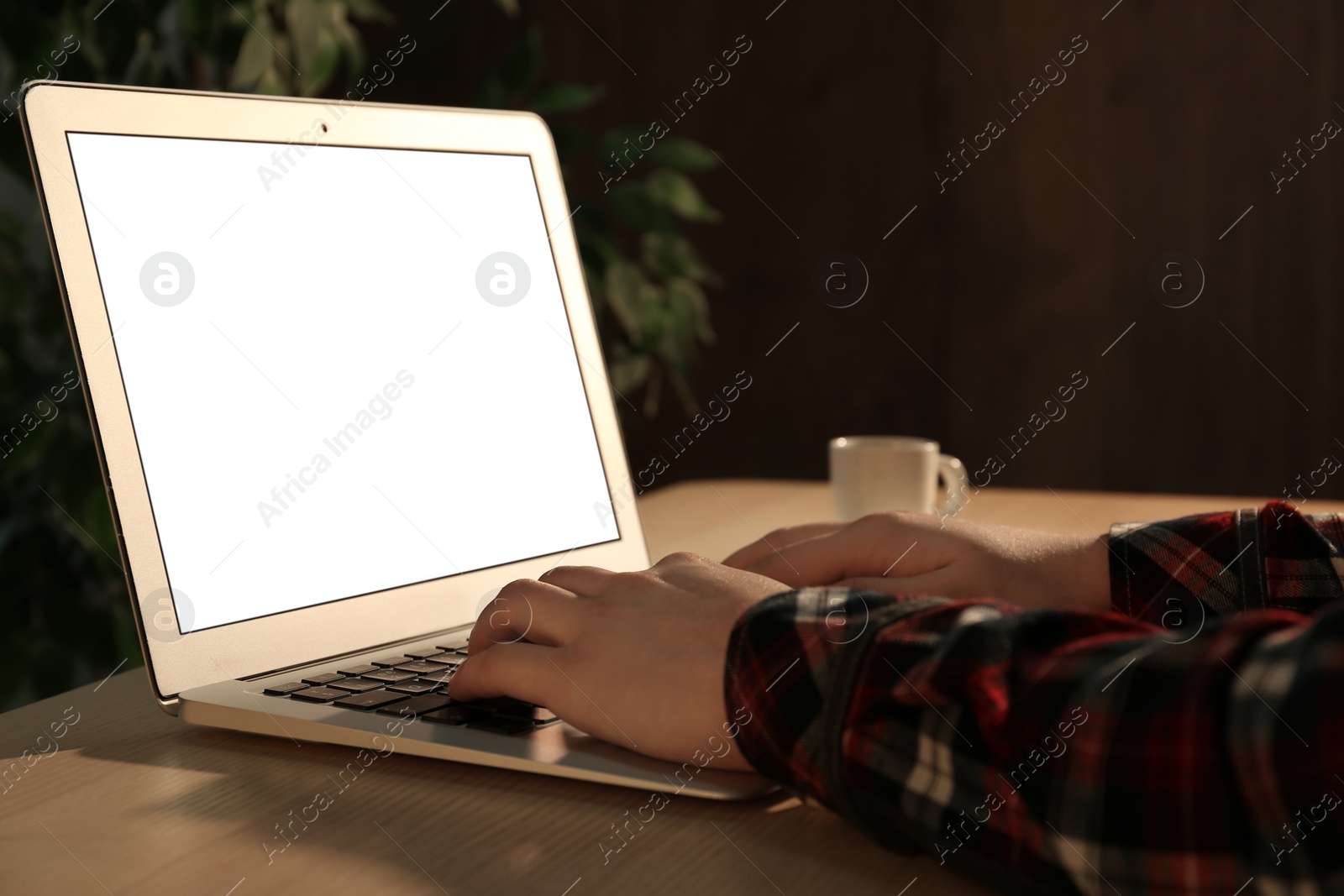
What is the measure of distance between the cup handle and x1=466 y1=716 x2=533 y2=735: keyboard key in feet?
2.41

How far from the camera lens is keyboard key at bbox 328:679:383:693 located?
57 centimetres

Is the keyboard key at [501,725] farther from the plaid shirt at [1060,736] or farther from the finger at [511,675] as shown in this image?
the plaid shirt at [1060,736]

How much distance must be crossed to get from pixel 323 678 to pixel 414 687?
0.05 meters

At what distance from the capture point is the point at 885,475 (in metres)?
1.13

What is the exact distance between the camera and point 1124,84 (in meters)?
2.35

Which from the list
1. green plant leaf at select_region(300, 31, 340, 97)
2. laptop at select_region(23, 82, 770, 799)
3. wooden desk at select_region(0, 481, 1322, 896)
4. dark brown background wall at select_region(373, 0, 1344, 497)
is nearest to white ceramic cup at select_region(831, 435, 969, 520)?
laptop at select_region(23, 82, 770, 799)

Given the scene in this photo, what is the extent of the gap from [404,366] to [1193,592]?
51 centimetres

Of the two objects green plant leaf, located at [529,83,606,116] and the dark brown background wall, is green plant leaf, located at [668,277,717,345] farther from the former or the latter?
the dark brown background wall

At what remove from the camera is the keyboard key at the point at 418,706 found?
1.75ft

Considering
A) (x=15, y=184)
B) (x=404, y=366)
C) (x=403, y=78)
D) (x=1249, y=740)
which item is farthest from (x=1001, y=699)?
(x=403, y=78)

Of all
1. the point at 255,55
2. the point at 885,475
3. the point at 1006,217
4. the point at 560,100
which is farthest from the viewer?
the point at 1006,217

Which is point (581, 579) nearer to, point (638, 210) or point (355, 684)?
point (355, 684)

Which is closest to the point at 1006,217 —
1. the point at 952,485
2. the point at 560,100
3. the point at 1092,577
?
the point at 560,100

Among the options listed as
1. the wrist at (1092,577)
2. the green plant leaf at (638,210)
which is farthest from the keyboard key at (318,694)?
the green plant leaf at (638,210)
